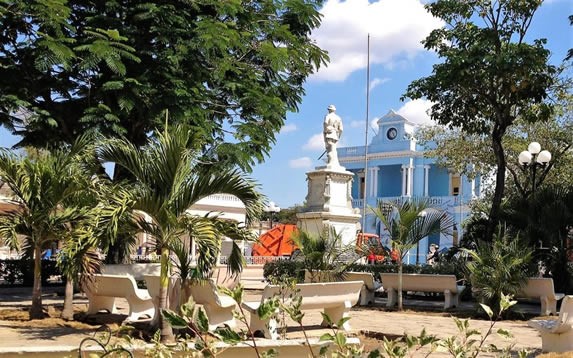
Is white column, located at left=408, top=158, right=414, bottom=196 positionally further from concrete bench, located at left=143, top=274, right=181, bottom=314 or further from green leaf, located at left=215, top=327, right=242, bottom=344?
green leaf, located at left=215, top=327, right=242, bottom=344

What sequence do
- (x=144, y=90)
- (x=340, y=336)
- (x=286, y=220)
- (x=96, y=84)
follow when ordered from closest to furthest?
(x=340, y=336) → (x=144, y=90) → (x=96, y=84) → (x=286, y=220)

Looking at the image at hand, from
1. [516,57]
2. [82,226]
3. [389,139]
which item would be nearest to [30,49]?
[82,226]

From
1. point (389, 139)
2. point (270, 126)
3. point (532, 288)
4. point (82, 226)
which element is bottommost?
point (532, 288)

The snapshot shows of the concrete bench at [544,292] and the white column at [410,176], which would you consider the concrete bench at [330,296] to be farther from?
the white column at [410,176]

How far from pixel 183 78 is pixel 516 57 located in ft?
23.9

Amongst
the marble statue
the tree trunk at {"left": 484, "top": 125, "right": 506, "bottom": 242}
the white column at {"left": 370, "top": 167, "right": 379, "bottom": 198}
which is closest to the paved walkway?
the tree trunk at {"left": 484, "top": 125, "right": 506, "bottom": 242}

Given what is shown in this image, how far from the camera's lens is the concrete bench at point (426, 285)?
532 inches

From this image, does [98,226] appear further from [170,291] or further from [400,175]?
[400,175]

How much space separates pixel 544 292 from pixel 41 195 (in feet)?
29.4

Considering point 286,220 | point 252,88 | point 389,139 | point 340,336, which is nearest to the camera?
point 340,336

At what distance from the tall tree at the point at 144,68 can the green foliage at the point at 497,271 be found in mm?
4887

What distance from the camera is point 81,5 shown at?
1380cm

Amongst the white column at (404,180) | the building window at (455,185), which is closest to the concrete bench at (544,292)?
the building window at (455,185)

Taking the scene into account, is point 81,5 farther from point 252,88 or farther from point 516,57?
point 516,57
